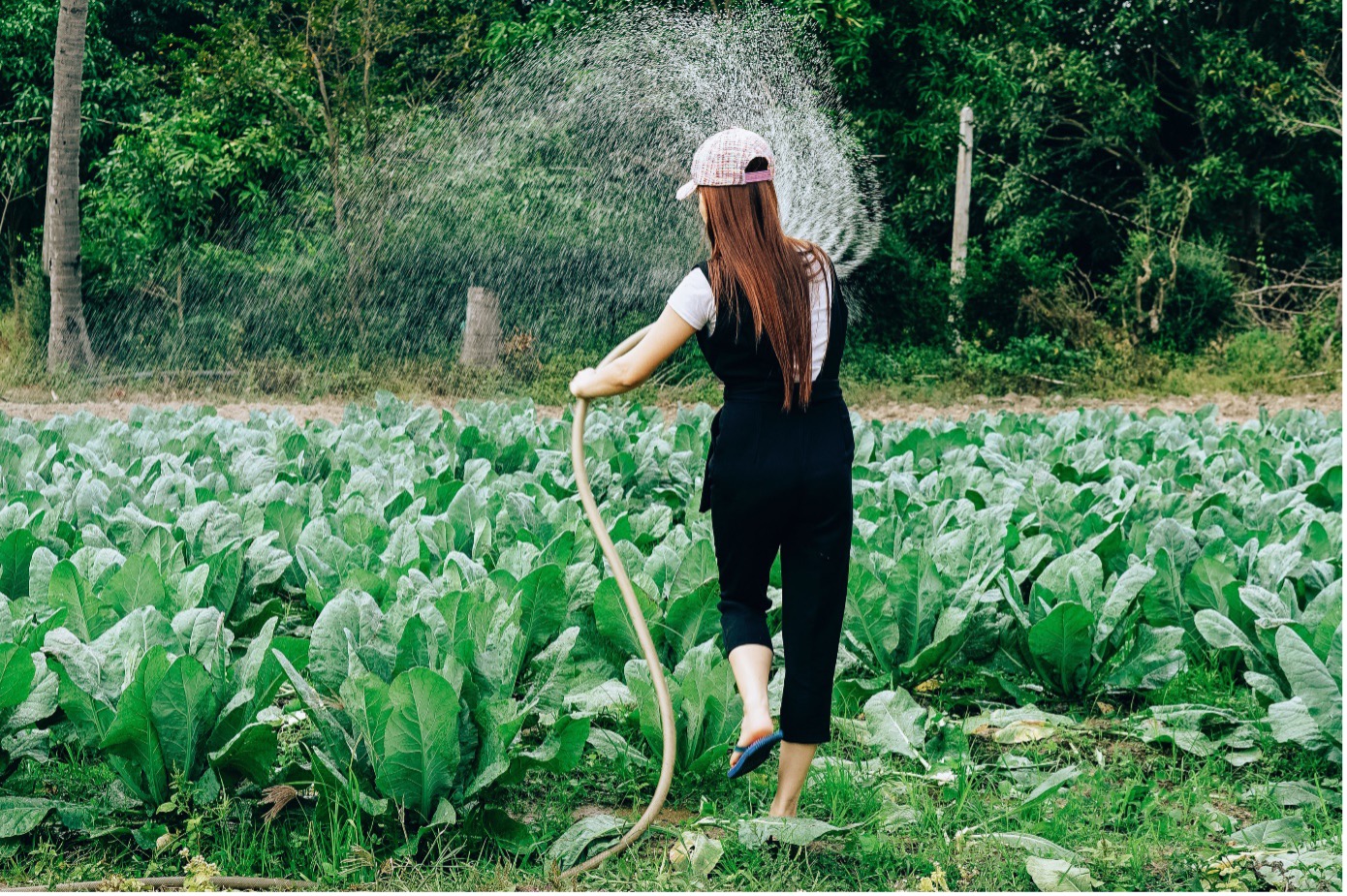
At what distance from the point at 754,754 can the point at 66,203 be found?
1528cm

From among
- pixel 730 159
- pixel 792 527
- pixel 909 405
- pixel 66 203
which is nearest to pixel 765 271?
pixel 730 159

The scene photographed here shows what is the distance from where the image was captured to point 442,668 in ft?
10.6

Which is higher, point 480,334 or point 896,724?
point 480,334

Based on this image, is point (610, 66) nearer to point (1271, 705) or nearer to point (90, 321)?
point (90, 321)

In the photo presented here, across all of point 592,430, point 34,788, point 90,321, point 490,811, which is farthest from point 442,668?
point 90,321

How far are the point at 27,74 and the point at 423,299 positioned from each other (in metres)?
7.66

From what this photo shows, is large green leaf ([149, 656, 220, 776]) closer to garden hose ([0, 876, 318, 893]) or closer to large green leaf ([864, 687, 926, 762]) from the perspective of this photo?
garden hose ([0, 876, 318, 893])

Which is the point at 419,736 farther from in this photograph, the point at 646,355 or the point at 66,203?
the point at 66,203

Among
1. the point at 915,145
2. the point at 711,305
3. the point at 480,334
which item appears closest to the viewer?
the point at 711,305

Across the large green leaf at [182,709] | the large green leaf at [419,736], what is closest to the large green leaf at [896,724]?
the large green leaf at [419,736]

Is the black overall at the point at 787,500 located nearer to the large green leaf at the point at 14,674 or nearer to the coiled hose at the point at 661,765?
the coiled hose at the point at 661,765

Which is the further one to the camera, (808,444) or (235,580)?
(235,580)

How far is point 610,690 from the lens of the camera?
150 inches

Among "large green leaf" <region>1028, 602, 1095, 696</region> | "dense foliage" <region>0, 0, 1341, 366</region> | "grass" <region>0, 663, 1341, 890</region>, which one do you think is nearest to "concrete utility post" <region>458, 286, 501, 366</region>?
"dense foliage" <region>0, 0, 1341, 366</region>
